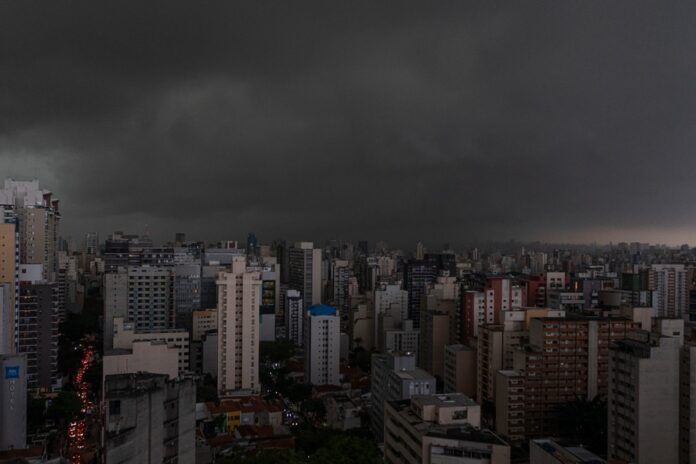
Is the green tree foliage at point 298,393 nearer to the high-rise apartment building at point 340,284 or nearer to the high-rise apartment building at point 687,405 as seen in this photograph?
the high-rise apartment building at point 687,405

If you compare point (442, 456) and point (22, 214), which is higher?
point (22, 214)

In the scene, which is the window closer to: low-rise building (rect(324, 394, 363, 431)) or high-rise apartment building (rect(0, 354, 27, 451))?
high-rise apartment building (rect(0, 354, 27, 451))

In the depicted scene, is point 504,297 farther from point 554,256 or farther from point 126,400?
point 554,256

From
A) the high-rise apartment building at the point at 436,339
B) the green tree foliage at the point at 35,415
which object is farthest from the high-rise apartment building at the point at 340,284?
the green tree foliage at the point at 35,415

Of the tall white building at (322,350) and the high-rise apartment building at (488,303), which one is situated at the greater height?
the high-rise apartment building at (488,303)

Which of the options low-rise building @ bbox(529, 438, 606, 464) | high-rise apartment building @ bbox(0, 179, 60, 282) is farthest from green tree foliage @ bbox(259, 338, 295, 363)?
low-rise building @ bbox(529, 438, 606, 464)

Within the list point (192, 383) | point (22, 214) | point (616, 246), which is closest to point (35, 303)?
point (22, 214)
